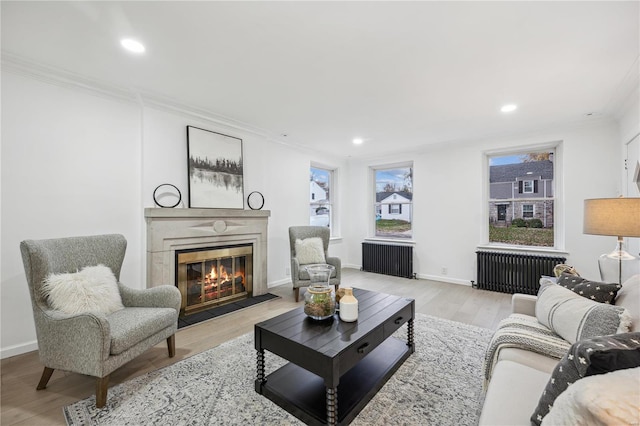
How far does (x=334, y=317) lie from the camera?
2080mm

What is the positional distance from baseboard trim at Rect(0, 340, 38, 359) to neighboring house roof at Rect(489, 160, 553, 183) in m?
6.22

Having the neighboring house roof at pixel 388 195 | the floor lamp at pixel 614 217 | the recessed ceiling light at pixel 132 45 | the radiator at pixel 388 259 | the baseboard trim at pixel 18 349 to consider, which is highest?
the recessed ceiling light at pixel 132 45

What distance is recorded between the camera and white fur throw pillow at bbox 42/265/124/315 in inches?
76.9

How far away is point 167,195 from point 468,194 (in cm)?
464

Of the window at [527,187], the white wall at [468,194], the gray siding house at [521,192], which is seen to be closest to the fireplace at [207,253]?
the white wall at [468,194]

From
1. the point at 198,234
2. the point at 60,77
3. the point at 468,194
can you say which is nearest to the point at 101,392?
the point at 198,234

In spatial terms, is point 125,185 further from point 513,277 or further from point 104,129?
point 513,277

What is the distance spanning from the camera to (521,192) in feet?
14.7

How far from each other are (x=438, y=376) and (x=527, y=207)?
365 centimetres

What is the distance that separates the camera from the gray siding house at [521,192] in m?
4.33

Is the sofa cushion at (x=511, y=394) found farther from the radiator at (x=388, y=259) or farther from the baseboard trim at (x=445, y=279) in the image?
the radiator at (x=388, y=259)

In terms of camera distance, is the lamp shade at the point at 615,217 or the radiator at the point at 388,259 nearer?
the lamp shade at the point at 615,217

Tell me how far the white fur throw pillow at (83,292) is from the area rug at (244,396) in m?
0.60

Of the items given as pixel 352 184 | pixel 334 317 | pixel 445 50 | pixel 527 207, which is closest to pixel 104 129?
pixel 334 317
